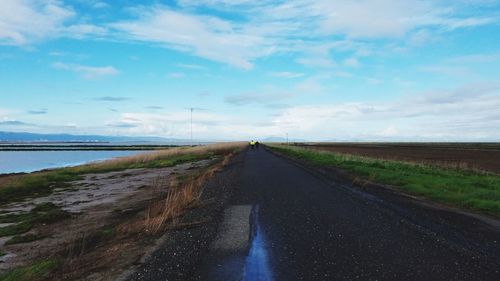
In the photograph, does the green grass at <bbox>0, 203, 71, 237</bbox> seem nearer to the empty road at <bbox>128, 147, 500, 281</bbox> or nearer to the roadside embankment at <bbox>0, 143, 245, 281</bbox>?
the roadside embankment at <bbox>0, 143, 245, 281</bbox>

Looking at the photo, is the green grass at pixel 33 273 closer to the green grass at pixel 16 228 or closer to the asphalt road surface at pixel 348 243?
the asphalt road surface at pixel 348 243

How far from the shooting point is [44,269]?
7.09m

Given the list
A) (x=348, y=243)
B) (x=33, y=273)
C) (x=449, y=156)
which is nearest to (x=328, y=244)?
(x=348, y=243)

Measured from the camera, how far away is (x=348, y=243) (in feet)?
27.3

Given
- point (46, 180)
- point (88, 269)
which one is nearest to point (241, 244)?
point (88, 269)

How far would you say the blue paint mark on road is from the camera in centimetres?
630

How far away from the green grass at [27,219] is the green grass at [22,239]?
86 centimetres

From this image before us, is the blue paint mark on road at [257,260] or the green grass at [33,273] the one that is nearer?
the blue paint mark on road at [257,260]

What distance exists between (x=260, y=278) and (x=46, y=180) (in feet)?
89.1

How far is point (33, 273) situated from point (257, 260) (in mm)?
4027

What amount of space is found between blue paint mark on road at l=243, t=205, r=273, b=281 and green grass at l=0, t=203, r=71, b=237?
7.57 m

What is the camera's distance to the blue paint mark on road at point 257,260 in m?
6.30

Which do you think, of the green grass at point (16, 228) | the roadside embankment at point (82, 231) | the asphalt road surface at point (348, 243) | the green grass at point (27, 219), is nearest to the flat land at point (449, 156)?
the asphalt road surface at point (348, 243)

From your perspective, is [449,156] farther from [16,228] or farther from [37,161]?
[37,161]
